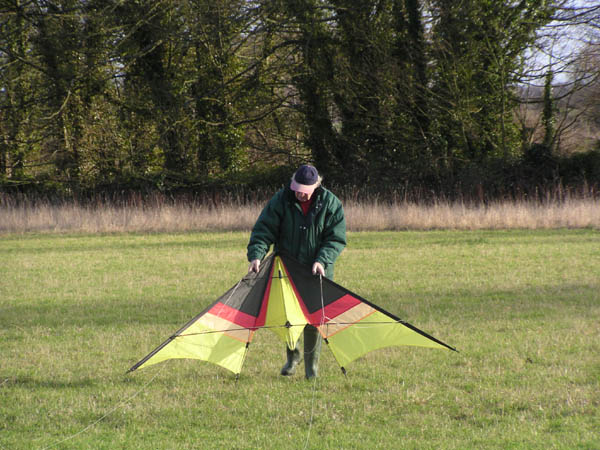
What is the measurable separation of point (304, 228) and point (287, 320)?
76 cm

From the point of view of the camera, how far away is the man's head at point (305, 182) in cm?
514

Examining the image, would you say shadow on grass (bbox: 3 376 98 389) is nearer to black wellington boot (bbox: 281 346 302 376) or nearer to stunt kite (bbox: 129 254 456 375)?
stunt kite (bbox: 129 254 456 375)

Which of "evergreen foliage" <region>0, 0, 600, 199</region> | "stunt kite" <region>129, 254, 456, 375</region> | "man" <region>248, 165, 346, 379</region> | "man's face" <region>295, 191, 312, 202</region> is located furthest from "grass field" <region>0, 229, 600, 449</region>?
"evergreen foliage" <region>0, 0, 600, 199</region>

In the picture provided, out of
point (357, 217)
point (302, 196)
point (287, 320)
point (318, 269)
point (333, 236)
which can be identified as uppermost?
point (302, 196)

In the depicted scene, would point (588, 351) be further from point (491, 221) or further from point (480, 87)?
point (480, 87)

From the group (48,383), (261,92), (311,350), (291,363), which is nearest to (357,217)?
(261,92)

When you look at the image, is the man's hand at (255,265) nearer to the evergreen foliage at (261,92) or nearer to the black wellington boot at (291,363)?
the black wellington boot at (291,363)

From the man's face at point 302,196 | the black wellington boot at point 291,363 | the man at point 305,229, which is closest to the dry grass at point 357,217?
the black wellington boot at point 291,363

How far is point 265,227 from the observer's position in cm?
538

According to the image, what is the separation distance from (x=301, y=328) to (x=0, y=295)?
5.99m

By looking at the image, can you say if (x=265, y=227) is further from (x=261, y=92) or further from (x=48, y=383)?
(x=261, y=92)

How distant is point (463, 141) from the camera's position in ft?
74.7

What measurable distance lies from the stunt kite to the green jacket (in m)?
0.14

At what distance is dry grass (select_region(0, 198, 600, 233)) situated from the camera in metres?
18.0
